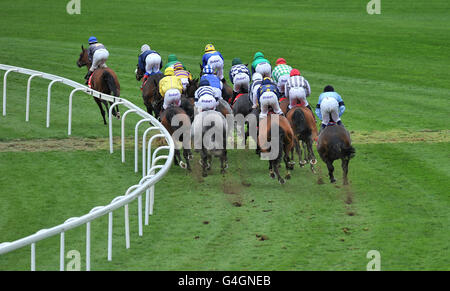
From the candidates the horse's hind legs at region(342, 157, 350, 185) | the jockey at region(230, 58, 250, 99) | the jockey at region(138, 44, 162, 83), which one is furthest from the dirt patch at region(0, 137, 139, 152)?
the horse's hind legs at region(342, 157, 350, 185)

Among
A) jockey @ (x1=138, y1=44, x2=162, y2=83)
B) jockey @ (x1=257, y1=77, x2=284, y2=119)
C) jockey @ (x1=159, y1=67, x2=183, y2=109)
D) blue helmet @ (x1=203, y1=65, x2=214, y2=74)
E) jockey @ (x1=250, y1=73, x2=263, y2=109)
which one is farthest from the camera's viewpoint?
jockey @ (x1=138, y1=44, x2=162, y2=83)

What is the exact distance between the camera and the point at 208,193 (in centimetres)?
1184

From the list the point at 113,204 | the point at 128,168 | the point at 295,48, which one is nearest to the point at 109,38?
the point at 295,48

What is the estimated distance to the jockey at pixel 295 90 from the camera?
511 inches

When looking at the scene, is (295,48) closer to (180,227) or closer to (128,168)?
(128,168)

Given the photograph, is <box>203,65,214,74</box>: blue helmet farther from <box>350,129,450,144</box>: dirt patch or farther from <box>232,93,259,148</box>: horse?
<box>350,129,450,144</box>: dirt patch

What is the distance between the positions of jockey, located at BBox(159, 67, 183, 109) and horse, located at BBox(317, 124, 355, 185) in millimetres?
2700

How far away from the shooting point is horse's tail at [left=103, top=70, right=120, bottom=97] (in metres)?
15.7

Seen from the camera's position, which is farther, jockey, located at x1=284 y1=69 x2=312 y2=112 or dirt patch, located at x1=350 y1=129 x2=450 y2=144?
dirt patch, located at x1=350 y1=129 x2=450 y2=144

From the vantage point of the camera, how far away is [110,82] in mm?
15727

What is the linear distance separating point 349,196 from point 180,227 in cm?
283

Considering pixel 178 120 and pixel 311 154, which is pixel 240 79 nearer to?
pixel 178 120

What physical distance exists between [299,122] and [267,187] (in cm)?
143

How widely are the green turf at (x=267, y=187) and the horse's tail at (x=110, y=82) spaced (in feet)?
2.80
